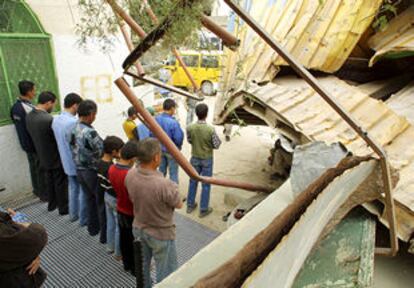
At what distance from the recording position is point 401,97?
12.4ft

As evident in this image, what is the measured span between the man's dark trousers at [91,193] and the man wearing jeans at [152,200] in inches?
45.9

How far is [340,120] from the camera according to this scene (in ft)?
10.7

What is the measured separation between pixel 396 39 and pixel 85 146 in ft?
13.9

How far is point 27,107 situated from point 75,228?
1970mm

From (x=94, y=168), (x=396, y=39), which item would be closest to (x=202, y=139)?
(x=94, y=168)

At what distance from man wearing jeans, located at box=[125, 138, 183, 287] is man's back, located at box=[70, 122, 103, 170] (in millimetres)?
1075

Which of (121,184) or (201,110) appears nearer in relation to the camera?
(121,184)

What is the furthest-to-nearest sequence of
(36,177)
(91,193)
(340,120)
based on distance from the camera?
(36,177), (91,193), (340,120)

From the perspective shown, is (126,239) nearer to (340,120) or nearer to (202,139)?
(202,139)

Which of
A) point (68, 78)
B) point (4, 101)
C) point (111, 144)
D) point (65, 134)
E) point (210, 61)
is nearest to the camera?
point (210, 61)

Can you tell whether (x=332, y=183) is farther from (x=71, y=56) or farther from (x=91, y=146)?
(x=71, y=56)

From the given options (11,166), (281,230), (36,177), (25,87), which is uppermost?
(281,230)

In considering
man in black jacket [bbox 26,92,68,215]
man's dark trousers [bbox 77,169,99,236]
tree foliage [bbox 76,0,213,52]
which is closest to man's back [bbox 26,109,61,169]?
man in black jacket [bbox 26,92,68,215]

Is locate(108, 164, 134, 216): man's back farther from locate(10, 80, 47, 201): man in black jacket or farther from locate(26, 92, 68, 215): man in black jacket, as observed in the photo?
locate(10, 80, 47, 201): man in black jacket
